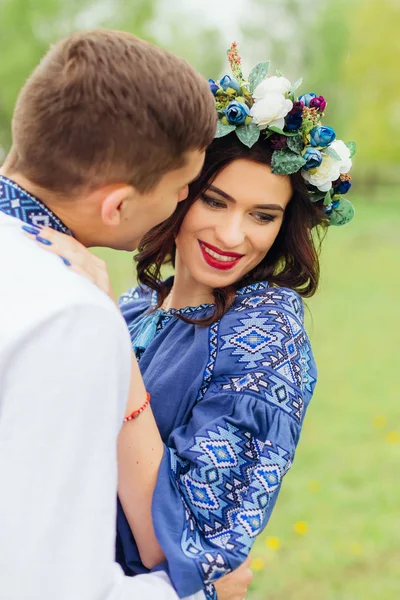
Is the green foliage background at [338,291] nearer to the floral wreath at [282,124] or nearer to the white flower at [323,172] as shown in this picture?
the floral wreath at [282,124]

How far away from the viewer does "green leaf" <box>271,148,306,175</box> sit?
251 centimetres

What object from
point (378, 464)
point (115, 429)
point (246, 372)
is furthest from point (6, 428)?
point (378, 464)

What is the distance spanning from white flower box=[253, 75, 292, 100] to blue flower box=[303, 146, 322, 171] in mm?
217

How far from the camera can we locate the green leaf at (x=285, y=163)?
2512 millimetres

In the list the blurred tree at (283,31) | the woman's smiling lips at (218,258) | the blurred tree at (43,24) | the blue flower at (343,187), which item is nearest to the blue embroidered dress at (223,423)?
the woman's smiling lips at (218,258)

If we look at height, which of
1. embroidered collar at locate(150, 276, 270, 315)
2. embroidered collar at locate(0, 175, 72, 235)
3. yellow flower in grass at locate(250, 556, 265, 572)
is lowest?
yellow flower in grass at locate(250, 556, 265, 572)

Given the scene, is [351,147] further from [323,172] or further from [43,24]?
[43,24]

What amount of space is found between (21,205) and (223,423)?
0.86 metres

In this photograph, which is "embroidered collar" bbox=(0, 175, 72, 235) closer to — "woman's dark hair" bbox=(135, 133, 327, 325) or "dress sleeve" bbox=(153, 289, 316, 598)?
"dress sleeve" bbox=(153, 289, 316, 598)

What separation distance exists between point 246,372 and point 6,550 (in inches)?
39.6

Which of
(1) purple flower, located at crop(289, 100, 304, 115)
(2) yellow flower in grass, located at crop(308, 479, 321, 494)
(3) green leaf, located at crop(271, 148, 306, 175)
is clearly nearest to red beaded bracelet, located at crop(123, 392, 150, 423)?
(3) green leaf, located at crop(271, 148, 306, 175)

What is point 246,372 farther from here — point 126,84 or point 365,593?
point 365,593

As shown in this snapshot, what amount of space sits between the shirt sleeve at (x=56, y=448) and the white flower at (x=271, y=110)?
126 centimetres

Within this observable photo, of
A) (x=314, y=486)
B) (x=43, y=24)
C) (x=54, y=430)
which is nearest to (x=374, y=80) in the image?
(x=43, y=24)
